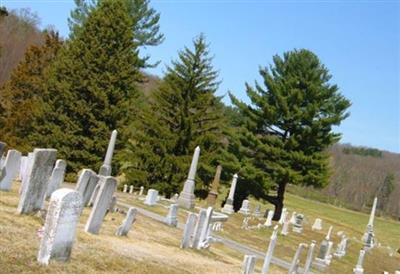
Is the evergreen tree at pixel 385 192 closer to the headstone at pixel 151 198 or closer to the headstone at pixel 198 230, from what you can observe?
the headstone at pixel 151 198

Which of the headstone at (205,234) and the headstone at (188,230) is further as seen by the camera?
the headstone at (205,234)

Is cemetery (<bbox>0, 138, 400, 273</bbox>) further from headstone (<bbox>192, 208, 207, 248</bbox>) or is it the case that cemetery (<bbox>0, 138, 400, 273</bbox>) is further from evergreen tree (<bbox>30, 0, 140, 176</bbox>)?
evergreen tree (<bbox>30, 0, 140, 176</bbox>)

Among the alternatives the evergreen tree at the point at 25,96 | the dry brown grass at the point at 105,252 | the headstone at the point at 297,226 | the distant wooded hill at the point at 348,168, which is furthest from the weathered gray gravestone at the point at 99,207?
the distant wooded hill at the point at 348,168

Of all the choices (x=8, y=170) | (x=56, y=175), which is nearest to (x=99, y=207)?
(x=56, y=175)

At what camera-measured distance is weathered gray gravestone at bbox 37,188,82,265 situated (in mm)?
7234

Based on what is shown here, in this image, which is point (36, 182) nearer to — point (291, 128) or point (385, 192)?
point (291, 128)

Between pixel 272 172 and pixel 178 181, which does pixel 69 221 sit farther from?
pixel 272 172

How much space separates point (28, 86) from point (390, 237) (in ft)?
137

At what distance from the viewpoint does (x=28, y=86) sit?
35.8 metres

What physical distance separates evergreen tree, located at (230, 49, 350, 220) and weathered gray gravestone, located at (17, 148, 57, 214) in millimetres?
26639

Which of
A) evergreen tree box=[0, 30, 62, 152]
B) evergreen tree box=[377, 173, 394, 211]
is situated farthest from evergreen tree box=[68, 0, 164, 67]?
evergreen tree box=[377, 173, 394, 211]

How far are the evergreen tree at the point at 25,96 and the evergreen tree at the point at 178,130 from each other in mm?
6212

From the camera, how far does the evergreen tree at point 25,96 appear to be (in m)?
33.1

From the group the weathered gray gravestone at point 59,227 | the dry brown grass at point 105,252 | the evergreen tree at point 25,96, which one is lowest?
the dry brown grass at point 105,252
